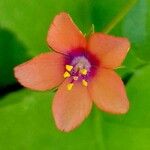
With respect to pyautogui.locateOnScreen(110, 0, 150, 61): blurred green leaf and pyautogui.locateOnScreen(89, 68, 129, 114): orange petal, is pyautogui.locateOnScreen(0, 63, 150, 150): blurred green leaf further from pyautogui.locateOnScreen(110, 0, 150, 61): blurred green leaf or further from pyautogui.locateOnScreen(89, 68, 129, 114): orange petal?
pyautogui.locateOnScreen(89, 68, 129, 114): orange petal

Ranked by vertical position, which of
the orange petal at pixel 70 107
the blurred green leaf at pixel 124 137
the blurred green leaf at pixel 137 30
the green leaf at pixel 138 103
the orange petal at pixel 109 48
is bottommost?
the blurred green leaf at pixel 124 137

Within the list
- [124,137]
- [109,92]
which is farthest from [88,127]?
[109,92]

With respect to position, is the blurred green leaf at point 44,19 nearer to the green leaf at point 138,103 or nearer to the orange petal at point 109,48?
the green leaf at point 138,103

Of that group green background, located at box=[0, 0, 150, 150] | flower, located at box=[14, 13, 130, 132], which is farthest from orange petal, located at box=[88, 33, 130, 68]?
green background, located at box=[0, 0, 150, 150]

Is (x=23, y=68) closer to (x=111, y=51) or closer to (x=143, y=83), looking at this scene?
(x=111, y=51)

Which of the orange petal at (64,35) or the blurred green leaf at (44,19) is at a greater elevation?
the orange petal at (64,35)

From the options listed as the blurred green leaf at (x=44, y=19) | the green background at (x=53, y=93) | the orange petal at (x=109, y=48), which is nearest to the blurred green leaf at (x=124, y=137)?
the green background at (x=53, y=93)

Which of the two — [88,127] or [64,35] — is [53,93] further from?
[64,35]
